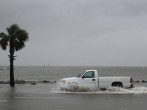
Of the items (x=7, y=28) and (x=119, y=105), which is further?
(x=7, y=28)

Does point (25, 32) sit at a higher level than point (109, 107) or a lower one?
higher

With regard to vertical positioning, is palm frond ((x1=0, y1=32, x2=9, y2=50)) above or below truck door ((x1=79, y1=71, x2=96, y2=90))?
above

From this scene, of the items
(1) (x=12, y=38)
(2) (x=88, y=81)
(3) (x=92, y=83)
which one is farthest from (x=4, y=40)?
(3) (x=92, y=83)

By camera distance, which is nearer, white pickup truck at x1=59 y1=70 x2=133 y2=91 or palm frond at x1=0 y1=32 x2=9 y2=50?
white pickup truck at x1=59 y1=70 x2=133 y2=91

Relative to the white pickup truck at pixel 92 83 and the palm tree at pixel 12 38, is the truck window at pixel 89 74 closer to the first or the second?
the white pickup truck at pixel 92 83

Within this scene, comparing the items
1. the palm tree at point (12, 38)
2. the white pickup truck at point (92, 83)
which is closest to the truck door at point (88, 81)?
the white pickup truck at point (92, 83)

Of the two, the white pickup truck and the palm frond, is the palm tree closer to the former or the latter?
the palm frond

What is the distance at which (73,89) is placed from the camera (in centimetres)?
2670

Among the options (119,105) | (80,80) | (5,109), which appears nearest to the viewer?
(5,109)

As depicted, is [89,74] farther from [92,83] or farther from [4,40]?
[4,40]

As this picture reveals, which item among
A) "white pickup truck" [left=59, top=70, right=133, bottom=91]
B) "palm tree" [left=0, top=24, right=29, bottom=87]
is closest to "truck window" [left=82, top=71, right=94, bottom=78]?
"white pickup truck" [left=59, top=70, right=133, bottom=91]

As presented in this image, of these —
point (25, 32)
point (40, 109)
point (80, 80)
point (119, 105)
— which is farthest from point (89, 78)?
point (25, 32)

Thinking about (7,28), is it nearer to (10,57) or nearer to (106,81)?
(10,57)

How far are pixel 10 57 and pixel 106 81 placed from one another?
599 inches
